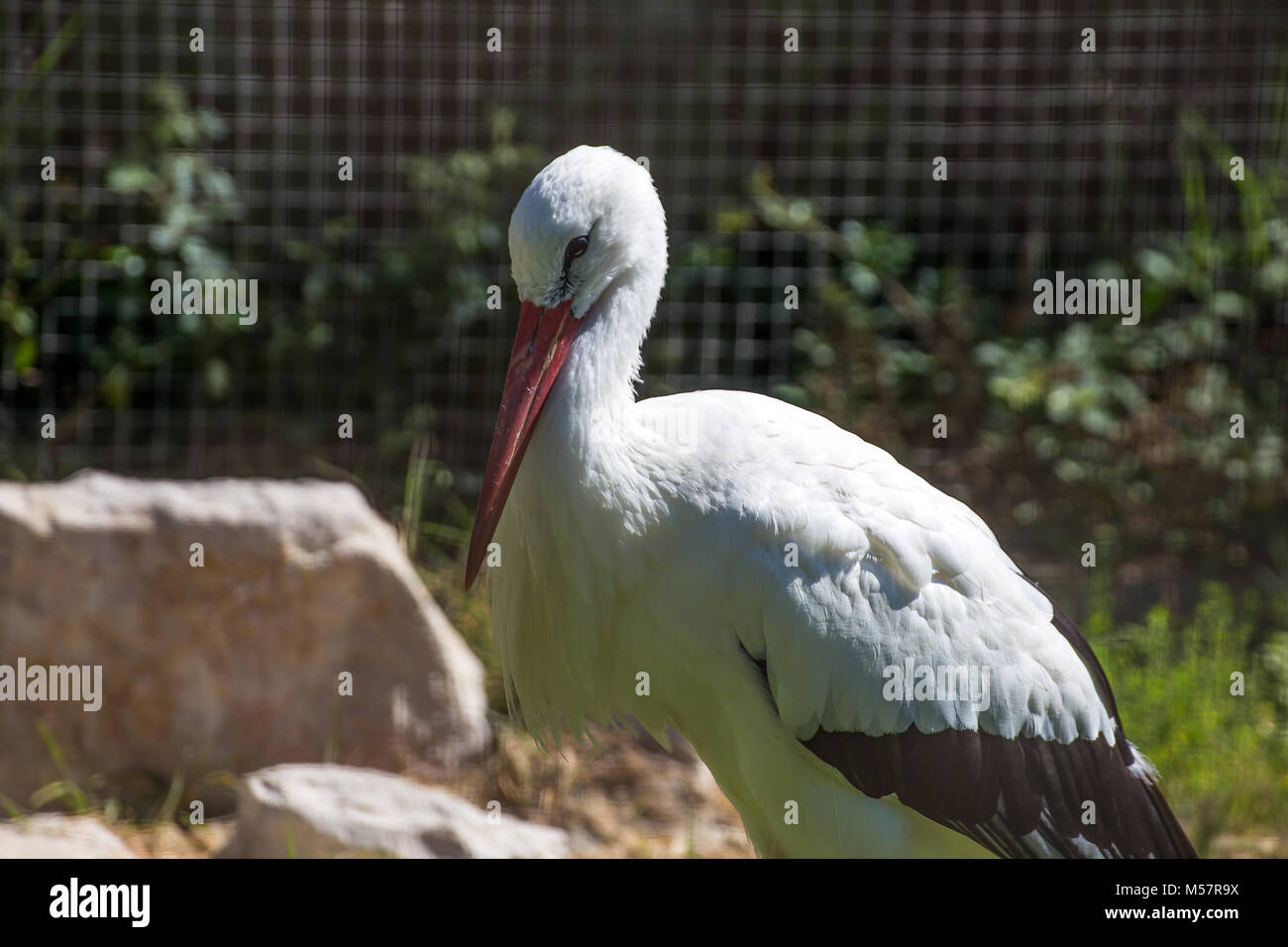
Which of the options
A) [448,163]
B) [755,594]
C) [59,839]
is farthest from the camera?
[448,163]

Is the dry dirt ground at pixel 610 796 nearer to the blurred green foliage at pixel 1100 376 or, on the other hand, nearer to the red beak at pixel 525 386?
the red beak at pixel 525 386

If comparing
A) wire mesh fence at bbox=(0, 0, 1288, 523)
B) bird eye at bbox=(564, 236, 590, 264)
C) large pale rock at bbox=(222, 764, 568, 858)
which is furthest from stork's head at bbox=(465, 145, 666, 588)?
wire mesh fence at bbox=(0, 0, 1288, 523)

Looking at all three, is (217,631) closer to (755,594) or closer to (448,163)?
(755,594)

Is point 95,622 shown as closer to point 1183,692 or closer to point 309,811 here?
point 309,811

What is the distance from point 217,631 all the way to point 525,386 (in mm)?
1638

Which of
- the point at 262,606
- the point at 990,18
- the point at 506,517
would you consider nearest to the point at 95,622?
the point at 262,606

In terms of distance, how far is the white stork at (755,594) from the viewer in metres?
2.10

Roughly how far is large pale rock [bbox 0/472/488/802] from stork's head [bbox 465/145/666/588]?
1.40 metres

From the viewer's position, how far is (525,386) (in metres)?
2.13

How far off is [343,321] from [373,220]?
41 cm

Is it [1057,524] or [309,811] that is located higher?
[1057,524]

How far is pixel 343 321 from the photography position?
471 centimetres

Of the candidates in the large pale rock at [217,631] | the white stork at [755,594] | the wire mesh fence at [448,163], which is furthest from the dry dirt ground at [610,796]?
the wire mesh fence at [448,163]

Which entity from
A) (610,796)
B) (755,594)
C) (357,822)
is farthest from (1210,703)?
(357,822)
